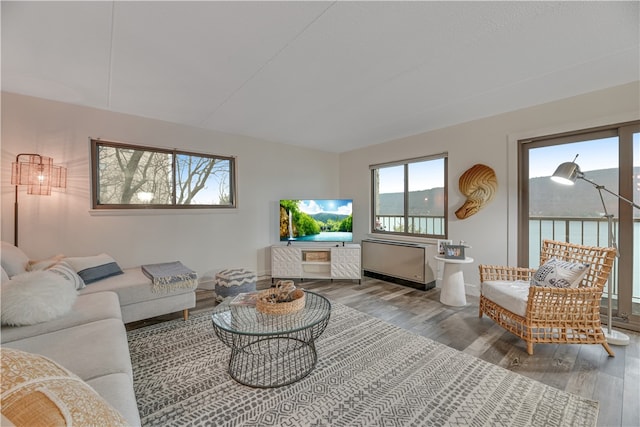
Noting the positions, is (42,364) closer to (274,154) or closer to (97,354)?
(97,354)

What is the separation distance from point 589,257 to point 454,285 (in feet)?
3.98

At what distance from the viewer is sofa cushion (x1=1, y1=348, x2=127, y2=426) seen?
0.49 meters

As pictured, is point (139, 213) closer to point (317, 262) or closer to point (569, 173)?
point (317, 262)

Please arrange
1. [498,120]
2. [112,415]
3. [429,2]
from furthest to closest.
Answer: [498,120] < [429,2] < [112,415]

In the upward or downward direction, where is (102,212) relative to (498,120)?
downward

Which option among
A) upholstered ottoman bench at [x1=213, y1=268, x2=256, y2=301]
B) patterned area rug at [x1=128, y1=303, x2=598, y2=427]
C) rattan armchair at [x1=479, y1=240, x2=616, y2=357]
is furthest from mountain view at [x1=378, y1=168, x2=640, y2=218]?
upholstered ottoman bench at [x1=213, y1=268, x2=256, y2=301]

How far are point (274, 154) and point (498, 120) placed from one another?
126 inches

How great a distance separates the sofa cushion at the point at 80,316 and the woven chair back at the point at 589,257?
A: 144 inches

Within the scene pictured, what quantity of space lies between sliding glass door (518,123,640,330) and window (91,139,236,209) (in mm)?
3935

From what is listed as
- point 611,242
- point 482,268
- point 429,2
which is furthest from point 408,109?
point 611,242

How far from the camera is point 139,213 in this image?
3.15 m

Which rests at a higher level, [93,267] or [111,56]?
[111,56]

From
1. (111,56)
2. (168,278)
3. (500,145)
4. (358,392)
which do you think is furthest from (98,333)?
(500,145)

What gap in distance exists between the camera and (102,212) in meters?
2.92
